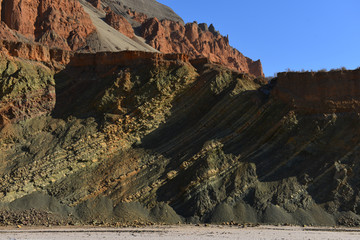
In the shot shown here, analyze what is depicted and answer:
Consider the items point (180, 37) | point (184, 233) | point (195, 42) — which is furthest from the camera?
point (195, 42)

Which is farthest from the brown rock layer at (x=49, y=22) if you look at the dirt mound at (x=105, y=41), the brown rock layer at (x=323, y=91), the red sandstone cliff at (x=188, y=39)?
the brown rock layer at (x=323, y=91)

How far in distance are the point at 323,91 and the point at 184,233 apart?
468 inches

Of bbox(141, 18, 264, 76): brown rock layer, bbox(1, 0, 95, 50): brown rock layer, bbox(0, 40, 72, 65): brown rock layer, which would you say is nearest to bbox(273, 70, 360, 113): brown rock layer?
bbox(0, 40, 72, 65): brown rock layer

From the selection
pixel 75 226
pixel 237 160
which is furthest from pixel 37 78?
pixel 237 160

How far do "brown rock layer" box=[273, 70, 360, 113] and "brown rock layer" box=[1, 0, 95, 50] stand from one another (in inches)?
1197

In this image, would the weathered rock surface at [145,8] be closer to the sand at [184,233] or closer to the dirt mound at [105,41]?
the dirt mound at [105,41]

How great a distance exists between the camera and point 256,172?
2053cm

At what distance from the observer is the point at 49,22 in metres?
46.7

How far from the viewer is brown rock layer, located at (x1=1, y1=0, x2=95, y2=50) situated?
4431 centimetres

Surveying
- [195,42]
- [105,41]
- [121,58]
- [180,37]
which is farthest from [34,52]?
[195,42]

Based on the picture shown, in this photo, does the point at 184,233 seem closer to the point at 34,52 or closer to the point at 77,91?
the point at 77,91

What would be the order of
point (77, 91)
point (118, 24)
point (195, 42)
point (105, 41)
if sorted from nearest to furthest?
point (77, 91) → point (105, 41) → point (118, 24) → point (195, 42)

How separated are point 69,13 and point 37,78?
2700 centimetres

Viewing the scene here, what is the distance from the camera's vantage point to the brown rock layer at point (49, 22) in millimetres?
44312
